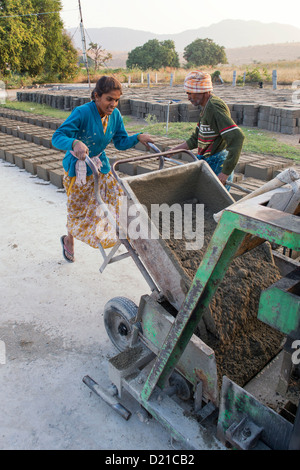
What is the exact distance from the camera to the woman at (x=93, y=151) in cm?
298

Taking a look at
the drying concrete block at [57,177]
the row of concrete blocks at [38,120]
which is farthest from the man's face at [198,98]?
the row of concrete blocks at [38,120]

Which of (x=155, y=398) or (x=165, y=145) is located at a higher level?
(x=165, y=145)

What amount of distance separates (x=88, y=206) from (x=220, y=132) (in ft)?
4.70

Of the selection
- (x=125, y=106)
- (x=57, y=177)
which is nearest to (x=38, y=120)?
(x=125, y=106)

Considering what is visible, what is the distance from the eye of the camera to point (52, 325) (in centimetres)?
329

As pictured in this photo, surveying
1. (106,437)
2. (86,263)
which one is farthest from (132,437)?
(86,263)

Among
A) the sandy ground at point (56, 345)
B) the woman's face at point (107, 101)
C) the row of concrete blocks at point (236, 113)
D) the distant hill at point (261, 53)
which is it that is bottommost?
the sandy ground at point (56, 345)

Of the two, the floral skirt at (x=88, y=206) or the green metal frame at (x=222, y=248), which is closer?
the green metal frame at (x=222, y=248)

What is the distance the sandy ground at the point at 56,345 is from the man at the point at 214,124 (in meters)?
1.55

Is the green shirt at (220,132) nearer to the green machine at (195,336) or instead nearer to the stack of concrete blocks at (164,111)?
the green machine at (195,336)

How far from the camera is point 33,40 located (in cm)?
3281

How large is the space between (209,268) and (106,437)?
1.38 meters

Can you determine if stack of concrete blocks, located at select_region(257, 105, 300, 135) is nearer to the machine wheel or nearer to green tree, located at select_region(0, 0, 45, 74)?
the machine wheel
